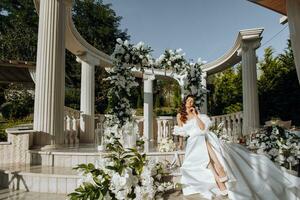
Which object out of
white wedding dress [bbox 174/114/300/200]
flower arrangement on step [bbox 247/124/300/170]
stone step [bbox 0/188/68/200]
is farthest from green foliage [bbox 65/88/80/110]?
flower arrangement on step [bbox 247/124/300/170]

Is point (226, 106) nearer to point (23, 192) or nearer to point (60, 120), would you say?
point (60, 120)

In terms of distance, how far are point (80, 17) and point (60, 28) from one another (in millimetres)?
16852

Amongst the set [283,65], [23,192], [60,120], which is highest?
[283,65]

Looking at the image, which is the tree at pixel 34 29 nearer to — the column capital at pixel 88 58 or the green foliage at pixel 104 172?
the column capital at pixel 88 58

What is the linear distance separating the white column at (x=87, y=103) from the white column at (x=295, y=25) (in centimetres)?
658

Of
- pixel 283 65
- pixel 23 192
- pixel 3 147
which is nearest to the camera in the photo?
pixel 23 192

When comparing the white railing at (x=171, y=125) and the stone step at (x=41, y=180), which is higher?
the white railing at (x=171, y=125)

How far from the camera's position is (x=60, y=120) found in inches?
207

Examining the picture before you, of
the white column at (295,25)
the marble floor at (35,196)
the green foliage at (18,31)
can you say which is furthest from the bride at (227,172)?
the green foliage at (18,31)

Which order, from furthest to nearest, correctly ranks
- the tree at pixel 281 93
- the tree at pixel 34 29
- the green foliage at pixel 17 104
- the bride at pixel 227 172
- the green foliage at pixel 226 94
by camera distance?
the tree at pixel 34 29, the green foliage at pixel 226 94, the green foliage at pixel 17 104, the tree at pixel 281 93, the bride at pixel 227 172

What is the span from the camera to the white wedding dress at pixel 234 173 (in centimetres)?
320

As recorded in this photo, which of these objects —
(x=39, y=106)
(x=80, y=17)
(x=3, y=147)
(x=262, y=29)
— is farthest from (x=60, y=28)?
(x=80, y=17)

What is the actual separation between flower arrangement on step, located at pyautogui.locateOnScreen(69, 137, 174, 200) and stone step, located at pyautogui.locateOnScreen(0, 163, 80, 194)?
1.15 metres

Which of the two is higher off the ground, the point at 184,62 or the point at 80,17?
the point at 80,17
